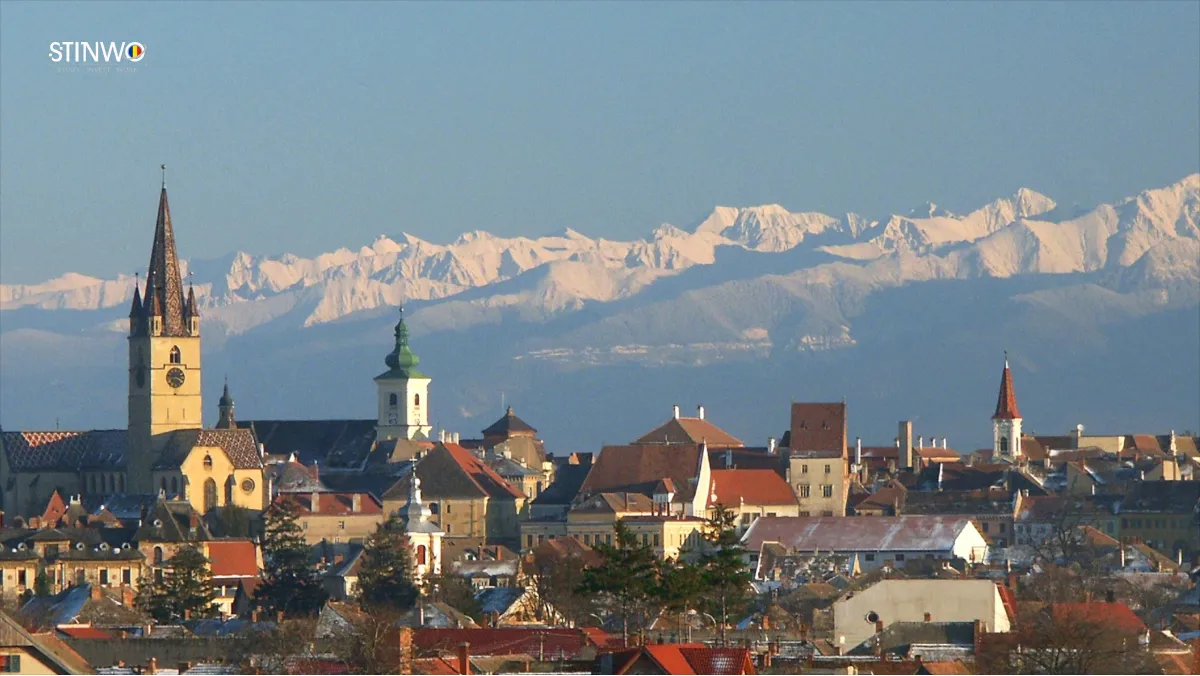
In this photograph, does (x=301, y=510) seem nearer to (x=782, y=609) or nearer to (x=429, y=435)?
(x=429, y=435)

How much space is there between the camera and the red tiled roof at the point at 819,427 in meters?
173

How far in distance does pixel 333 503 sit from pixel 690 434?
97.4 ft

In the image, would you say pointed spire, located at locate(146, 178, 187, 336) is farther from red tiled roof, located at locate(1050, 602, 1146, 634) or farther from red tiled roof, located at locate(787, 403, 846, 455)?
red tiled roof, located at locate(1050, 602, 1146, 634)

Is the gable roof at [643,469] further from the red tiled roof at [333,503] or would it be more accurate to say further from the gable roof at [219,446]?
the gable roof at [219,446]

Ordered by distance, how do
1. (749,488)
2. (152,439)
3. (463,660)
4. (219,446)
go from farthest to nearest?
(152,439), (749,488), (219,446), (463,660)

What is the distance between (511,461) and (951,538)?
41420 mm

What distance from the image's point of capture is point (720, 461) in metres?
177

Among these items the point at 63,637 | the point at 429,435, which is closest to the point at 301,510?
the point at 429,435

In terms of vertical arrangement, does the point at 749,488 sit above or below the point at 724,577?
above

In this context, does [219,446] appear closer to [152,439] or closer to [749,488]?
[152,439]

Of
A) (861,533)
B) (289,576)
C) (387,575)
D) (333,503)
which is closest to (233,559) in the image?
(289,576)

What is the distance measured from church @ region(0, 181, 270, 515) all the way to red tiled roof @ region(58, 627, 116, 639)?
7500cm

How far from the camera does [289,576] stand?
118 metres

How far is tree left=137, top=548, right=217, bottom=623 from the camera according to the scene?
10400 cm
